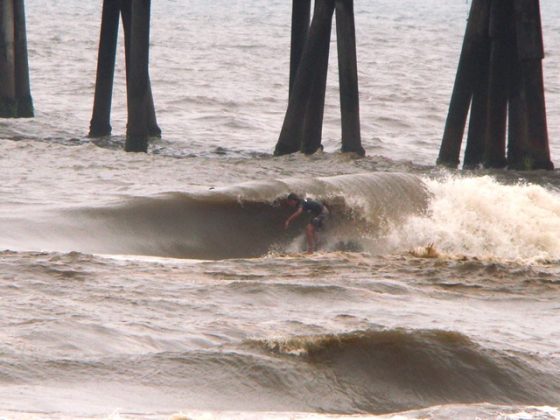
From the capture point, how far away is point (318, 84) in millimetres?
15344

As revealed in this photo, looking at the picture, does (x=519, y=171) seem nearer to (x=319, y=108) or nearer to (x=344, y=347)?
(x=319, y=108)

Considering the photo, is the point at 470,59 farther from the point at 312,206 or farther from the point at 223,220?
the point at 223,220

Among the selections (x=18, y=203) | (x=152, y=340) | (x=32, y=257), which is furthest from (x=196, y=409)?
(x=18, y=203)

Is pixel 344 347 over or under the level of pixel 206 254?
over

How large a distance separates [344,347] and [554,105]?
857 inches

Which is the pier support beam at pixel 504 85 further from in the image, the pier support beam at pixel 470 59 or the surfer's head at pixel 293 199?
the surfer's head at pixel 293 199

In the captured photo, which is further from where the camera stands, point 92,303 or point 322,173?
point 322,173

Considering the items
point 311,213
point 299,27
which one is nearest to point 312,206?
point 311,213

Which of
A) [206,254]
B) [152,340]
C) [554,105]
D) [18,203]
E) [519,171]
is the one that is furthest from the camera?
[554,105]

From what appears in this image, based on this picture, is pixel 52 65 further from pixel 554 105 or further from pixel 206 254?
pixel 206 254

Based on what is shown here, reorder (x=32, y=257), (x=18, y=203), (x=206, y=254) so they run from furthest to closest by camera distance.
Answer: (x=18, y=203)
(x=206, y=254)
(x=32, y=257)

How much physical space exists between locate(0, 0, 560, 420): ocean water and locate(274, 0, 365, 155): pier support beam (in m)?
0.26

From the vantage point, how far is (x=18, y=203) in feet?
39.2

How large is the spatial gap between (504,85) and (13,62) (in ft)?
23.5
